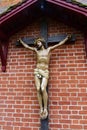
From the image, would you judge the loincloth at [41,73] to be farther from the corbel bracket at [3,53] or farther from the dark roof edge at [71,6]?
the dark roof edge at [71,6]

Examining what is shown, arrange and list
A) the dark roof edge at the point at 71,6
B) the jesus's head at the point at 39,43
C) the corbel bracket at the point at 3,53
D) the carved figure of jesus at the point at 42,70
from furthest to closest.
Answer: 1. the corbel bracket at the point at 3,53
2. the jesus's head at the point at 39,43
3. the carved figure of jesus at the point at 42,70
4. the dark roof edge at the point at 71,6

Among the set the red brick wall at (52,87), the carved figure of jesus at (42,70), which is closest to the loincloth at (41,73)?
the carved figure of jesus at (42,70)

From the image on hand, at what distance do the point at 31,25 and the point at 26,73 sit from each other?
916 millimetres

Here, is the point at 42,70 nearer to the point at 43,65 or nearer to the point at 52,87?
the point at 43,65

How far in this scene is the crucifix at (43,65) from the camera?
5340 millimetres

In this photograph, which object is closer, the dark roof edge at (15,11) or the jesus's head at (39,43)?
the dark roof edge at (15,11)

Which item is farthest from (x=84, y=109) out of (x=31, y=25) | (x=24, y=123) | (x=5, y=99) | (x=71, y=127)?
(x=31, y=25)

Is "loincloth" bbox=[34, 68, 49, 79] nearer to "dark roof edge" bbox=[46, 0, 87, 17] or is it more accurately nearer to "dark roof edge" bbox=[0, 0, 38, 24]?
"dark roof edge" bbox=[0, 0, 38, 24]

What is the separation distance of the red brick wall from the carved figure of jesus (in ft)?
0.50

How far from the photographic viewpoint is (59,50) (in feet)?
18.5

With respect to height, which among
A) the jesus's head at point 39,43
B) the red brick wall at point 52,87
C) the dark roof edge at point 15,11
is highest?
the dark roof edge at point 15,11

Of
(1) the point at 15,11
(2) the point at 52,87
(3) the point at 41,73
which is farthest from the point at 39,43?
(2) the point at 52,87

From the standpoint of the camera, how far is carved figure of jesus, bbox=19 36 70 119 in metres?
5.34

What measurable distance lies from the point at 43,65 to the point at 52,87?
1.39 ft
